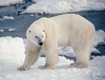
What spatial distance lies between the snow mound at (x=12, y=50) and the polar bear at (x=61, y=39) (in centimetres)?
103

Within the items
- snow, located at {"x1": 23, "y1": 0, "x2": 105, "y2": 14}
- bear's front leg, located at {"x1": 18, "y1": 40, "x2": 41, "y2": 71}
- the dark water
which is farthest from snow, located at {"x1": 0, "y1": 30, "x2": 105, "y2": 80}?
snow, located at {"x1": 23, "y1": 0, "x2": 105, "y2": 14}

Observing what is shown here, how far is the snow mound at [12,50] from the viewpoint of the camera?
4.98 m

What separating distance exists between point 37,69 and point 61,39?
60cm

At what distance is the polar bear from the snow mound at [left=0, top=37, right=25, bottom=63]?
3.37ft

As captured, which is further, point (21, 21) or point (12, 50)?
point (21, 21)

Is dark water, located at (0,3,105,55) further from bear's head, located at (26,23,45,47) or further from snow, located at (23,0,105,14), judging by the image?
bear's head, located at (26,23,45,47)

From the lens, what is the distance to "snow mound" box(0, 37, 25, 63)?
4.98m

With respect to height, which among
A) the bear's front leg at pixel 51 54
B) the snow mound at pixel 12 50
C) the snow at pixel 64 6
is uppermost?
the snow at pixel 64 6

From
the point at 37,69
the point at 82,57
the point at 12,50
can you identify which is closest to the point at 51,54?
the point at 37,69

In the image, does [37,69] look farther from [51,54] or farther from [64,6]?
[64,6]

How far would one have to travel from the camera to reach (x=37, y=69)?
12.7 feet

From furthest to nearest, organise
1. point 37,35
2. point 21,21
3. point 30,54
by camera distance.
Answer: point 21,21 < point 30,54 < point 37,35

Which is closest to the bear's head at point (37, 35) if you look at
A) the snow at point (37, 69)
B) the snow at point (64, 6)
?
the snow at point (37, 69)

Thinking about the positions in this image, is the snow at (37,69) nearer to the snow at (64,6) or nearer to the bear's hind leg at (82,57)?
the bear's hind leg at (82,57)
